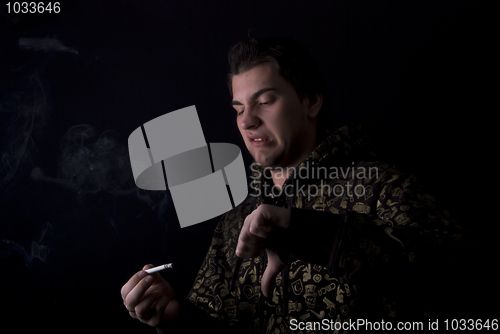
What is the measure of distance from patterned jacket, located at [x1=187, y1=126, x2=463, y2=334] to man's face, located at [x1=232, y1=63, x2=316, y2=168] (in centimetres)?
13

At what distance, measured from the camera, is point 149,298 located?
49.5 inches

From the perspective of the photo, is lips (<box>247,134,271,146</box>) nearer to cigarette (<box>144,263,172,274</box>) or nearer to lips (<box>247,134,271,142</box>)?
lips (<box>247,134,271,142</box>)

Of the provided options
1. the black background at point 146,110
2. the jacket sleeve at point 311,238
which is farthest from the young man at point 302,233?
the black background at point 146,110

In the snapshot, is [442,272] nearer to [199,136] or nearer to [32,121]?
[199,136]

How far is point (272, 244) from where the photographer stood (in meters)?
0.82

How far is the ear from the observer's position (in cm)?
140

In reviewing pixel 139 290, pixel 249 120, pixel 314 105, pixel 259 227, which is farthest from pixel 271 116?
pixel 139 290

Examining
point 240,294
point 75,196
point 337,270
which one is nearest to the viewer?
point 337,270

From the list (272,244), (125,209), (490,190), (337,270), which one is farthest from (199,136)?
(490,190)

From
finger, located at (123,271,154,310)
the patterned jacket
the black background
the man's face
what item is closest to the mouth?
the man's face

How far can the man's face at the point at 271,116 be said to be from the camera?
1.30 m

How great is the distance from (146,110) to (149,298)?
33.9 inches

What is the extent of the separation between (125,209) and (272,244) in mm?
1002

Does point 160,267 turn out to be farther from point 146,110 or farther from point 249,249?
point 146,110
